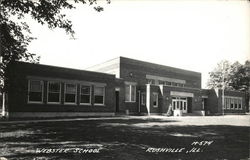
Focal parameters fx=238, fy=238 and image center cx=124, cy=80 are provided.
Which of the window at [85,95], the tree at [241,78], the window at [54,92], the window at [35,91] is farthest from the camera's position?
the tree at [241,78]

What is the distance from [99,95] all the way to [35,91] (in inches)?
291

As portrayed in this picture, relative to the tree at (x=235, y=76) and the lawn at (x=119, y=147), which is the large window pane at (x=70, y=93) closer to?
the lawn at (x=119, y=147)

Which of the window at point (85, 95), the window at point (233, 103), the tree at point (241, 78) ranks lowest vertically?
the window at point (233, 103)

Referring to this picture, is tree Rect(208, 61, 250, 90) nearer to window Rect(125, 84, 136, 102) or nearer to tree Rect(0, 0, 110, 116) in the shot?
window Rect(125, 84, 136, 102)

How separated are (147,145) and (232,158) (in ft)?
10.2

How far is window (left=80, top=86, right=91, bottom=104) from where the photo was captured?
84.9 ft

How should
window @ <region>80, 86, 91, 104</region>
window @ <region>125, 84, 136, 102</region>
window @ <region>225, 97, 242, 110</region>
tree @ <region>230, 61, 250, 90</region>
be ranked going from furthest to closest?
1. tree @ <region>230, 61, 250, 90</region>
2. window @ <region>225, 97, 242, 110</region>
3. window @ <region>125, 84, 136, 102</region>
4. window @ <region>80, 86, 91, 104</region>

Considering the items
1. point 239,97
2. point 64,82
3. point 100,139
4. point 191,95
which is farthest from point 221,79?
point 100,139

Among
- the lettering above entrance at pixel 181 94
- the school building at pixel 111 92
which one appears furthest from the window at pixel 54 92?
the lettering above entrance at pixel 181 94

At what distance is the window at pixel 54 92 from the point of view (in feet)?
77.0

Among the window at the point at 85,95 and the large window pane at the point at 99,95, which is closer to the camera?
the window at the point at 85,95

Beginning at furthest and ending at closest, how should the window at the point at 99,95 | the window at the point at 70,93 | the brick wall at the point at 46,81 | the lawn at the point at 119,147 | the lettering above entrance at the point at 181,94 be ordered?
the lettering above entrance at the point at 181,94 < the window at the point at 99,95 < the window at the point at 70,93 < the brick wall at the point at 46,81 < the lawn at the point at 119,147

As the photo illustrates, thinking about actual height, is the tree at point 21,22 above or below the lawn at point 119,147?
above

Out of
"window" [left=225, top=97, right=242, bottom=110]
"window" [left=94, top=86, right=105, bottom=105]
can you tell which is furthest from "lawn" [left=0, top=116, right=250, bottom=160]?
"window" [left=225, top=97, right=242, bottom=110]
